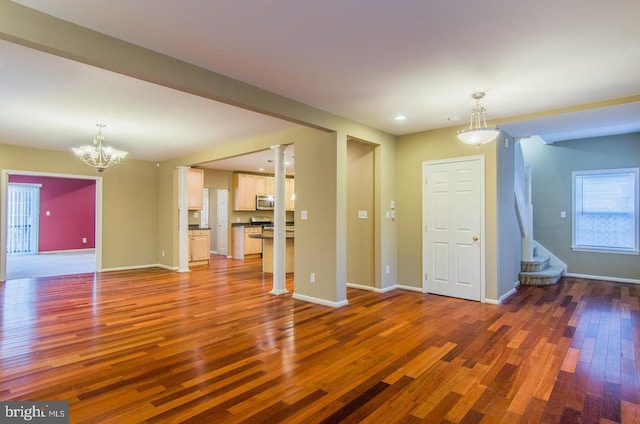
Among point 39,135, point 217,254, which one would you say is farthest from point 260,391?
point 217,254

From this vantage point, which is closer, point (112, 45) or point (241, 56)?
point (112, 45)

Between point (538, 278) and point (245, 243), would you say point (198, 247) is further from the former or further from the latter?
point (538, 278)

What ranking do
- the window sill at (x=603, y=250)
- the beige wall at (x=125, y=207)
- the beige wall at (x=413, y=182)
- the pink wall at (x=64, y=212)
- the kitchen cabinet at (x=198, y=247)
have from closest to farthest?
the beige wall at (x=413, y=182), the window sill at (x=603, y=250), the beige wall at (x=125, y=207), the kitchen cabinet at (x=198, y=247), the pink wall at (x=64, y=212)

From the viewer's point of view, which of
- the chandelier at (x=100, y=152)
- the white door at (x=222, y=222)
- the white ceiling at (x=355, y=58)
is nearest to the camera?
the white ceiling at (x=355, y=58)

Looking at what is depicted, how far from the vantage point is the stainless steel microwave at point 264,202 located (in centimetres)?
1048

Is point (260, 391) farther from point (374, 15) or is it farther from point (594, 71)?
point (594, 71)

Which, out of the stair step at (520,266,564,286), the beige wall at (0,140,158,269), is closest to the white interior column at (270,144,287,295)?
the stair step at (520,266,564,286)

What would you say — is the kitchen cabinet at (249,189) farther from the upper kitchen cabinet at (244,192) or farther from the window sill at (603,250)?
the window sill at (603,250)

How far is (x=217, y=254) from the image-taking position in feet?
35.1

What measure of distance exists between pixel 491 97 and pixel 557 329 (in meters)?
2.65

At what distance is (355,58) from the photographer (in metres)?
2.86

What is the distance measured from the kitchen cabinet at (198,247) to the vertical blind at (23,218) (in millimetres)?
5995

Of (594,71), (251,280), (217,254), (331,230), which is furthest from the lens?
(217,254)

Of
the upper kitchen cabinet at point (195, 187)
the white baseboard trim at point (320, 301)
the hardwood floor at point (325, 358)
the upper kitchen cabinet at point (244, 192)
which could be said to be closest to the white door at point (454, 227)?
the hardwood floor at point (325, 358)
